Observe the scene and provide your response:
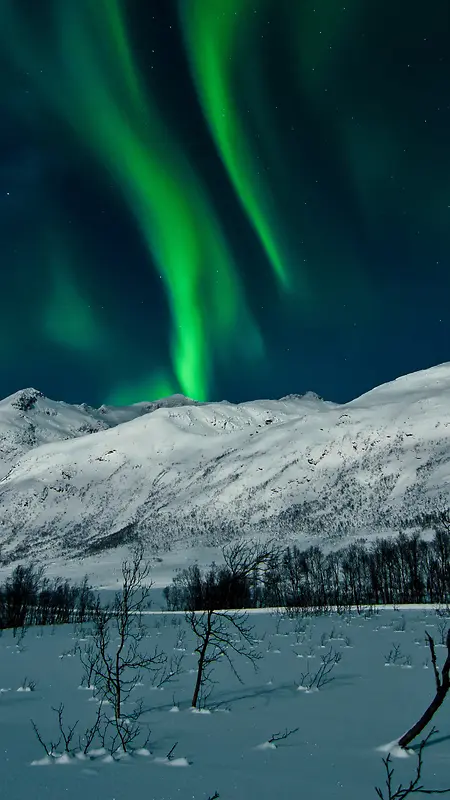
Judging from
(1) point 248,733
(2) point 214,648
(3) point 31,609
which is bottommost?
(3) point 31,609

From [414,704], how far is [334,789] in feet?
19.3

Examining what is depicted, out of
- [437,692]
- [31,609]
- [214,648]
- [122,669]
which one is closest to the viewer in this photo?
[437,692]

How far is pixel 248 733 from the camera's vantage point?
10.1 meters

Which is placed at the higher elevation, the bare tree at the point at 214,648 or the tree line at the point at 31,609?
the bare tree at the point at 214,648

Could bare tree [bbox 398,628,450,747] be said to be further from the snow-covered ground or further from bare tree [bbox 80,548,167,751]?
bare tree [bbox 80,548,167,751]

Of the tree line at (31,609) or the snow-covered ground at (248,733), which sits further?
the tree line at (31,609)

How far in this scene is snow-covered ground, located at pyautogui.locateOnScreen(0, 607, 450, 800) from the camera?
7273 mm

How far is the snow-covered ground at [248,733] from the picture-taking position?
7273mm

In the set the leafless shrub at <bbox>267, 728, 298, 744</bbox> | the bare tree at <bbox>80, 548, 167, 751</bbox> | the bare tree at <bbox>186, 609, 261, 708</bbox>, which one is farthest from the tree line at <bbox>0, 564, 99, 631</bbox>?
the leafless shrub at <bbox>267, 728, 298, 744</bbox>

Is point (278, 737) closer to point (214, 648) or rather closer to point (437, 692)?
point (437, 692)

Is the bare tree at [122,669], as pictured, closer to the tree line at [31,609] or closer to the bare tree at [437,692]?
the bare tree at [437,692]

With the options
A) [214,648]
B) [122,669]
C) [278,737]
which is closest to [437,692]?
[278,737]

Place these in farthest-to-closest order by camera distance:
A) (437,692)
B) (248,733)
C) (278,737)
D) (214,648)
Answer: (214,648), (248,733), (278,737), (437,692)

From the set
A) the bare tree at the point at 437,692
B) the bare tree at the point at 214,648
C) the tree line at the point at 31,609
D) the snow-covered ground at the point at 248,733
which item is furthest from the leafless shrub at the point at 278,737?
the tree line at the point at 31,609
